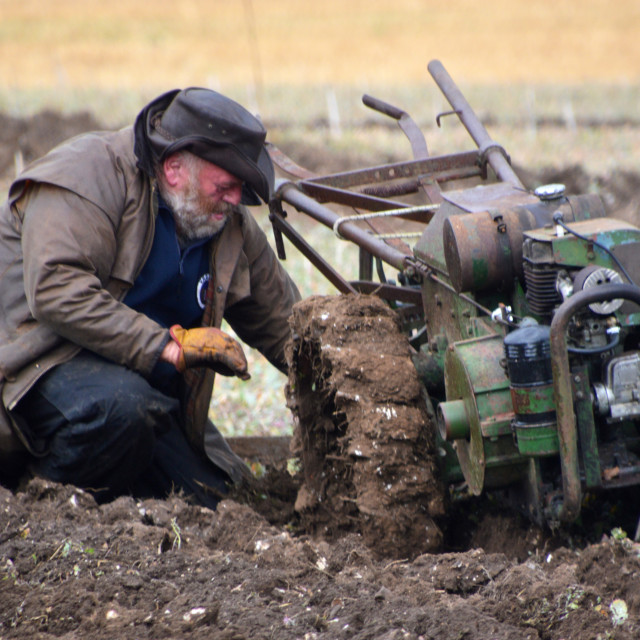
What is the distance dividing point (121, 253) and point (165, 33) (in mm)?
25495

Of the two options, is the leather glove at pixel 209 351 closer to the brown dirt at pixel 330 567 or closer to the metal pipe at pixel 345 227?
the brown dirt at pixel 330 567

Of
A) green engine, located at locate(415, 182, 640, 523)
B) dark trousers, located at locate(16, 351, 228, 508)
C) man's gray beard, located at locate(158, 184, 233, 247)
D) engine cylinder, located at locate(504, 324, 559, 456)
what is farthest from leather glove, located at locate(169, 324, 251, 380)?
engine cylinder, located at locate(504, 324, 559, 456)

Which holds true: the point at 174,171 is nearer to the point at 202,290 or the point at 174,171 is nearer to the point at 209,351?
the point at 202,290

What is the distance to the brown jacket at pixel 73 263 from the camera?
3.69 m

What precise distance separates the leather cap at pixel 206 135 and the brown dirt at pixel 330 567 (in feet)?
2.61

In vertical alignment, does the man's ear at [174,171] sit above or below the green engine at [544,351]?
above

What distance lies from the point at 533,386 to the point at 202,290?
183 cm

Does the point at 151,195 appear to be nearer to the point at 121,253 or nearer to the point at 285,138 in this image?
the point at 121,253

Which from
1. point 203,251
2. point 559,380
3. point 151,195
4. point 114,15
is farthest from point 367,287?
point 114,15

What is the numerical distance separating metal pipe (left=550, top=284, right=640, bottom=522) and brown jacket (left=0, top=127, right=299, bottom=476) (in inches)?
65.4

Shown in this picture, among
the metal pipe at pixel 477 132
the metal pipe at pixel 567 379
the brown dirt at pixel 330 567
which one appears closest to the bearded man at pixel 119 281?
the brown dirt at pixel 330 567

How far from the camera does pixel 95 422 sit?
3.79 m

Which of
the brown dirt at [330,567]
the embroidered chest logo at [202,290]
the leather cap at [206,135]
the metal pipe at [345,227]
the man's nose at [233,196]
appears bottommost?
the brown dirt at [330,567]

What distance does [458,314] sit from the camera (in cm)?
350
